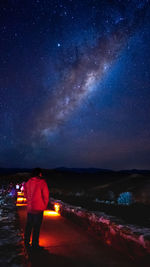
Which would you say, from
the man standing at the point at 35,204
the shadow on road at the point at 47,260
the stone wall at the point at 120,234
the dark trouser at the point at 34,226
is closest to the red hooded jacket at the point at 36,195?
the man standing at the point at 35,204

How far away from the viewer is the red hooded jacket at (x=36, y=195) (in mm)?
4203

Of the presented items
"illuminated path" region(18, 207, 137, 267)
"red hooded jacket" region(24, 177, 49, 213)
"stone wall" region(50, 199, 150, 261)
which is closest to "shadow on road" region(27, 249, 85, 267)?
"illuminated path" region(18, 207, 137, 267)

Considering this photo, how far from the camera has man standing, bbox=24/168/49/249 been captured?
4.20m

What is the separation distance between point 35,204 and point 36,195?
0.17 metres

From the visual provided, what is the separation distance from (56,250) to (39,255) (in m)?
0.47

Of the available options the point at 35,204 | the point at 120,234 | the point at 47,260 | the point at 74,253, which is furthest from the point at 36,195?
the point at 120,234

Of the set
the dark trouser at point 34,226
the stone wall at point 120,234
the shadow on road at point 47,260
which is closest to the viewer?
the stone wall at point 120,234

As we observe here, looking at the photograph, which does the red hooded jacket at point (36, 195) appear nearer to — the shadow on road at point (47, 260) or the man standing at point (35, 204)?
the man standing at point (35, 204)

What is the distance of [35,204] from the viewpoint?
13.8 ft

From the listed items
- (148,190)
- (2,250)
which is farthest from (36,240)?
(148,190)

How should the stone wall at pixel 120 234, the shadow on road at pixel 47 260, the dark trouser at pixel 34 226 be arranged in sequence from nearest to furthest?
the stone wall at pixel 120 234
the shadow on road at pixel 47 260
the dark trouser at pixel 34 226

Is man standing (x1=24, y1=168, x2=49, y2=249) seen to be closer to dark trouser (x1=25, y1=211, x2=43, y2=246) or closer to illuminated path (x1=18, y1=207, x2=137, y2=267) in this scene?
dark trouser (x1=25, y1=211, x2=43, y2=246)

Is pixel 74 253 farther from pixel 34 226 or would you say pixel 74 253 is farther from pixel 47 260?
pixel 34 226

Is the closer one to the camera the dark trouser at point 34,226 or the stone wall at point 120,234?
the stone wall at point 120,234
